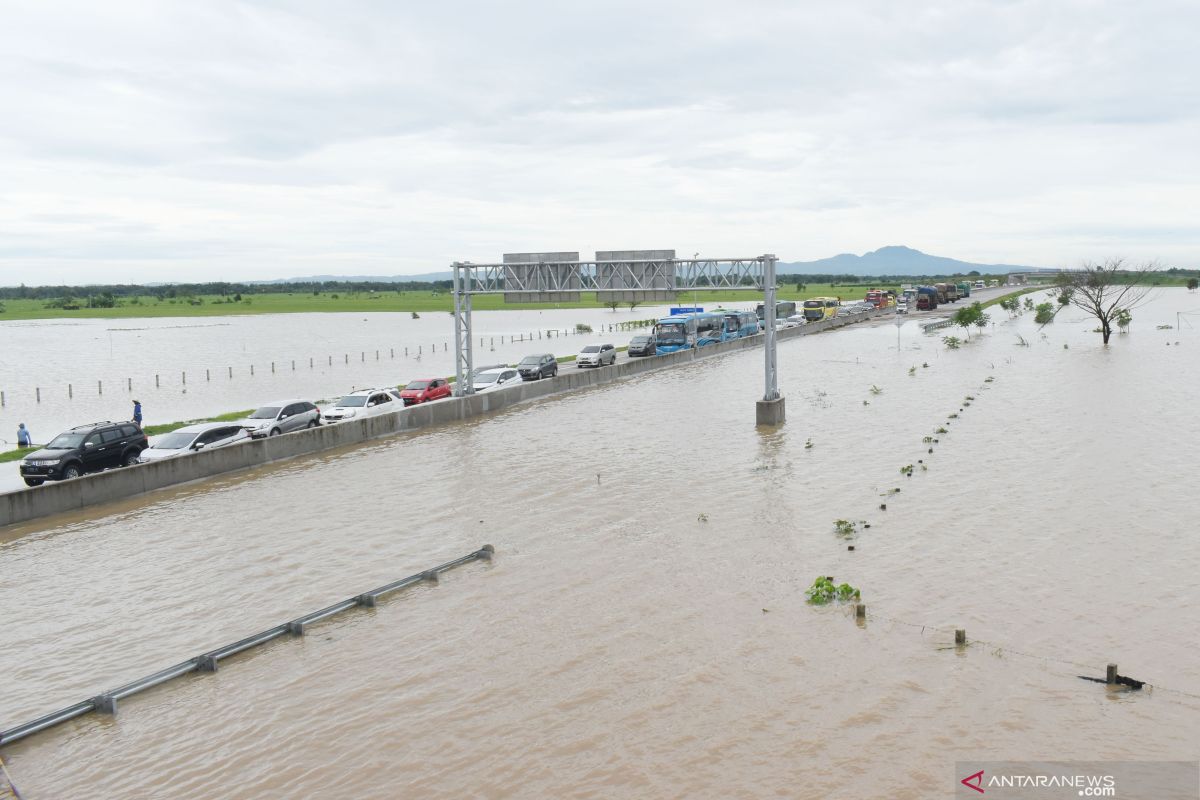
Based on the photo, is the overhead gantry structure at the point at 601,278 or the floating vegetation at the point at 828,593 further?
the overhead gantry structure at the point at 601,278

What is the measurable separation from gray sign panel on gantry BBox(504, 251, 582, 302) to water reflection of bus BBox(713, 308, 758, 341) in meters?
32.5

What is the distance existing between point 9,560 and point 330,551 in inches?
274

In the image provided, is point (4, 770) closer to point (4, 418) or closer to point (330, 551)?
point (330, 551)

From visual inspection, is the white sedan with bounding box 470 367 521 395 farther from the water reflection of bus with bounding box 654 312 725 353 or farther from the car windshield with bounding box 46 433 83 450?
the water reflection of bus with bounding box 654 312 725 353

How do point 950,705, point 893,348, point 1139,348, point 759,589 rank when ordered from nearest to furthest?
point 950,705 < point 759,589 < point 1139,348 < point 893,348

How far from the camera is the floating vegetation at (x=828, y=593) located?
15.4m

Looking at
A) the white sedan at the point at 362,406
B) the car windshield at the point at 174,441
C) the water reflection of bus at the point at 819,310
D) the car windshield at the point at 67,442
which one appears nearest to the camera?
the car windshield at the point at 67,442

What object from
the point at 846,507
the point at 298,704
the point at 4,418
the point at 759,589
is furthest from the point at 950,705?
the point at 4,418

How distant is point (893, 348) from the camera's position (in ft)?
231

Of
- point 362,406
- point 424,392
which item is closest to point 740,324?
point 424,392

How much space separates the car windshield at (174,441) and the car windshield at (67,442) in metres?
2.08

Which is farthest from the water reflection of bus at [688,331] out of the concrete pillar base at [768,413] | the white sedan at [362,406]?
the white sedan at [362,406]

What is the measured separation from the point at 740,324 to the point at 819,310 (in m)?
21.0

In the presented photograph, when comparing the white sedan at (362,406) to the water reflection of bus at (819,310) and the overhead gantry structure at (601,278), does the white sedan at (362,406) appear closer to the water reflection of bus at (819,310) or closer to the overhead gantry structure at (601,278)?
the overhead gantry structure at (601,278)
